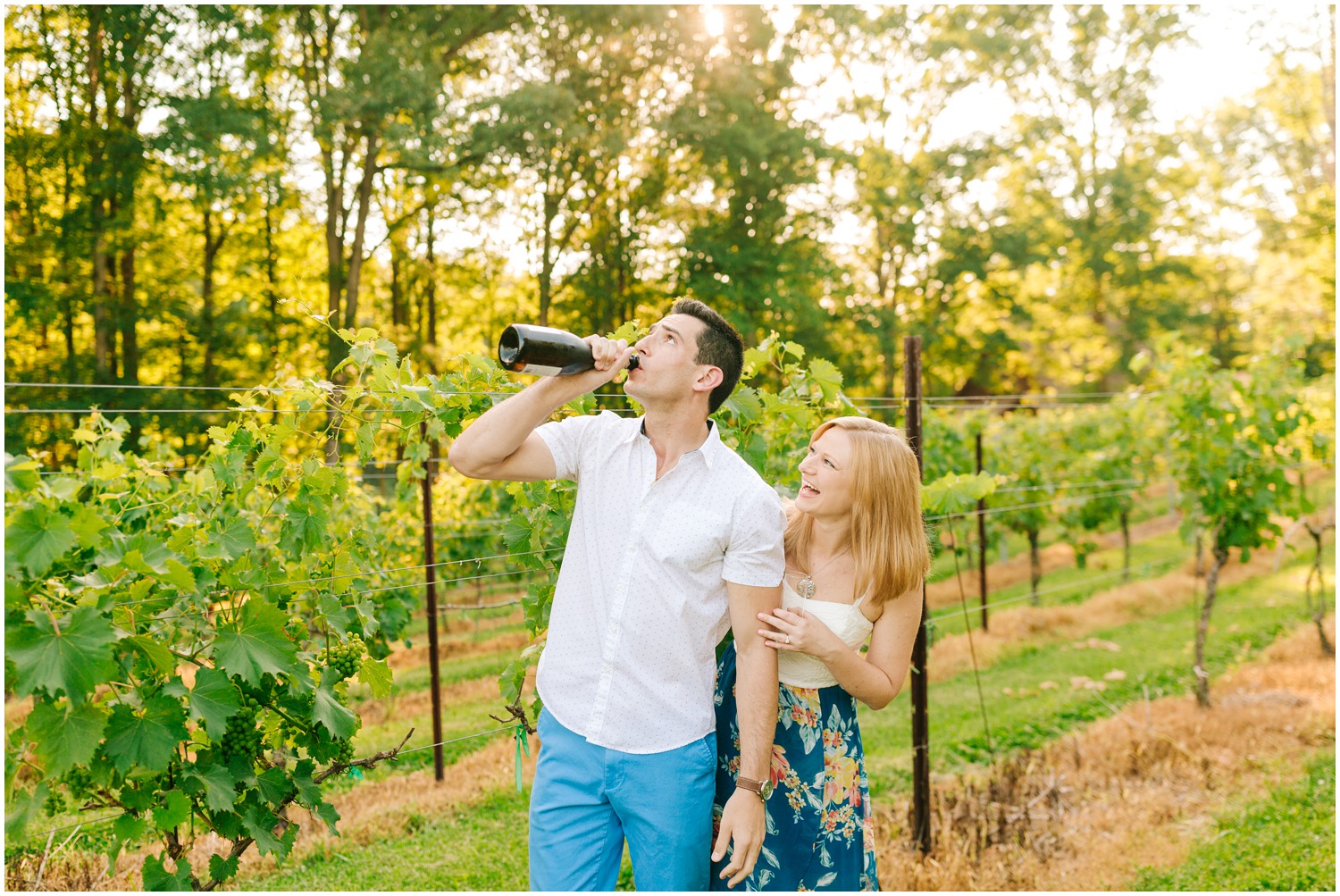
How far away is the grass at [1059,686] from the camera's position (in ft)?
19.1

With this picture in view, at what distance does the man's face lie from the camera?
2.05 metres

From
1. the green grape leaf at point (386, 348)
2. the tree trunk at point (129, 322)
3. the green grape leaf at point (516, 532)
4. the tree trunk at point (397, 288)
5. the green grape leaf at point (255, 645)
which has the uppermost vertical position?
the tree trunk at point (397, 288)

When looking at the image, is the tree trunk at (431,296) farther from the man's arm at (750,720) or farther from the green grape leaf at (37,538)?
the man's arm at (750,720)

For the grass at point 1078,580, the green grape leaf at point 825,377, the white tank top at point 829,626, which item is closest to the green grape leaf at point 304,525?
the white tank top at point 829,626

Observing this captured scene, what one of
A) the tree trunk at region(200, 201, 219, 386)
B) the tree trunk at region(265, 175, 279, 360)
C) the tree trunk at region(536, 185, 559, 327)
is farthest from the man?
the tree trunk at region(536, 185, 559, 327)

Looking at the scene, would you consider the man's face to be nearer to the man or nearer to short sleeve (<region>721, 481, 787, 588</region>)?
the man

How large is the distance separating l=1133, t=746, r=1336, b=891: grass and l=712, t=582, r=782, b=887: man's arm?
8.68 feet

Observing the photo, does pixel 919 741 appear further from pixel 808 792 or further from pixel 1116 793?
pixel 808 792

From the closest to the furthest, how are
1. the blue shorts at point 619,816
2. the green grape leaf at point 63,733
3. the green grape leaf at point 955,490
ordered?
1. the green grape leaf at point 63,733
2. the blue shorts at point 619,816
3. the green grape leaf at point 955,490

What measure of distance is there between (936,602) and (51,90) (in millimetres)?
13658

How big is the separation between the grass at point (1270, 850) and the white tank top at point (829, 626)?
2.49 meters

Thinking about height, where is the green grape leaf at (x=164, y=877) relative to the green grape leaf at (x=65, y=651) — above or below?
below

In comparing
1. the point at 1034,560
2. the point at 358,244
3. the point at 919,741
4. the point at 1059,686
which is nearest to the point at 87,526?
the point at 919,741

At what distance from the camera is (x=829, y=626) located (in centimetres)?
219
